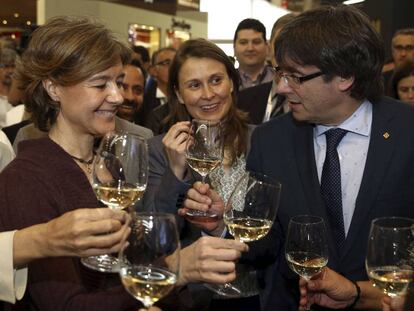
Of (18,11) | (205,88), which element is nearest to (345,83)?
(205,88)

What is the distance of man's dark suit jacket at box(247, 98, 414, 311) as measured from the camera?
2.38 metres

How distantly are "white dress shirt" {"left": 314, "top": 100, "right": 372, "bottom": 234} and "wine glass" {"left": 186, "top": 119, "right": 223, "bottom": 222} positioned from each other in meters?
0.41

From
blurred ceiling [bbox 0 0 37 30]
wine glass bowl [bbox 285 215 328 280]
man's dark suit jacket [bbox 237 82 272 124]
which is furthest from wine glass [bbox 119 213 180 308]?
blurred ceiling [bbox 0 0 37 30]

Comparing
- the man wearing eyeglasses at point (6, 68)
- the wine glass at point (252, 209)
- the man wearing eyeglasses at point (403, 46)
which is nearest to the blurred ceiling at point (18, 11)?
the man wearing eyeglasses at point (6, 68)

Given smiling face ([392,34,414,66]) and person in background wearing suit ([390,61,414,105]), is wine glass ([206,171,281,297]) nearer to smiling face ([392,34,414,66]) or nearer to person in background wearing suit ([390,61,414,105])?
person in background wearing suit ([390,61,414,105])

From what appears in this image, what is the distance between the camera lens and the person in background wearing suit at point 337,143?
240 centimetres

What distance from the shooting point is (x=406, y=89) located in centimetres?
498

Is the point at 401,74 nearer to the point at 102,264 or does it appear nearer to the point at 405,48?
the point at 405,48

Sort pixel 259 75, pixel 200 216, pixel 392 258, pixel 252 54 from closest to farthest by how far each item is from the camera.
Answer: pixel 392 258 < pixel 200 216 < pixel 252 54 < pixel 259 75

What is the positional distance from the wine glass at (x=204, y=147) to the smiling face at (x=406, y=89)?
2.87m

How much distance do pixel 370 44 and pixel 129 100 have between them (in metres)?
2.44

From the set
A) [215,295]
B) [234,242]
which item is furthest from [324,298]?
[215,295]

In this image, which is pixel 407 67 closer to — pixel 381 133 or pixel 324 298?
pixel 381 133

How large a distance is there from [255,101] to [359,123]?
7.57 ft
